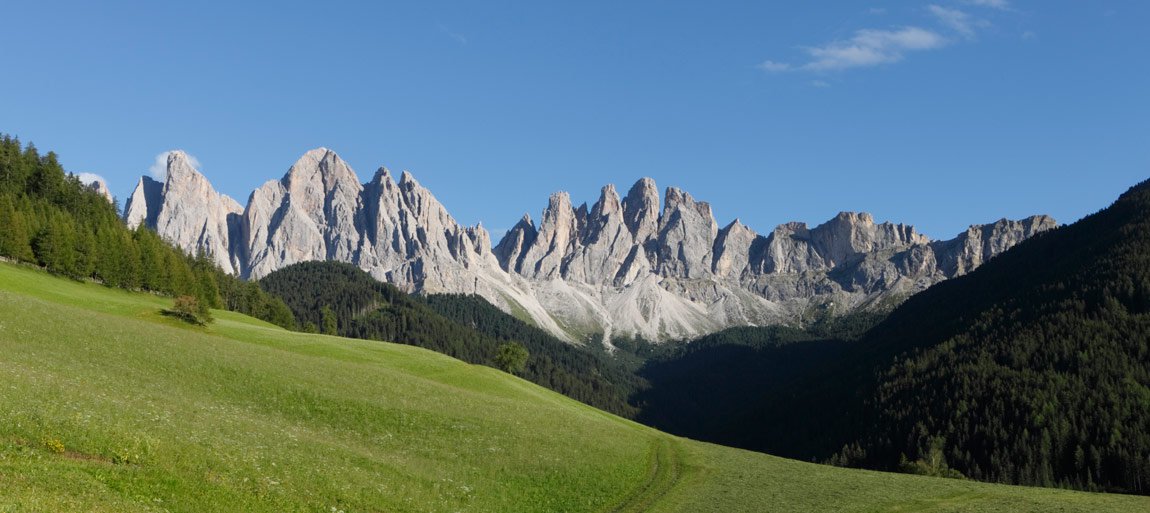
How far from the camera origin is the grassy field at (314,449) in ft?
95.0

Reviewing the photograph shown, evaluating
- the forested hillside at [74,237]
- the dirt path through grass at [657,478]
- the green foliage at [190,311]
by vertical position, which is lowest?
the dirt path through grass at [657,478]

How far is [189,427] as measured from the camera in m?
37.5

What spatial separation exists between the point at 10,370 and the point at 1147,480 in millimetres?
171623

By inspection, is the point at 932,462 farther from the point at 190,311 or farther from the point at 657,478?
the point at 190,311

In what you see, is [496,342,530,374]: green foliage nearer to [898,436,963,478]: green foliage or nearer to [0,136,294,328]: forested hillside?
[0,136,294,328]: forested hillside

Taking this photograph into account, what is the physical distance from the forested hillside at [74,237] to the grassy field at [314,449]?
4821 centimetres

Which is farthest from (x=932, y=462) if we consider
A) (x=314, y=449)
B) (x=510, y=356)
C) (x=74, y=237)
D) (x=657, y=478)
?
(x=74, y=237)

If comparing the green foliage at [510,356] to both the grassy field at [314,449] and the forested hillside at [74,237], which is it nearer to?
the forested hillside at [74,237]

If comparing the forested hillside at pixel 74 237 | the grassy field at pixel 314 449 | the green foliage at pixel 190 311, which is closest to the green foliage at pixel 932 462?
the grassy field at pixel 314 449

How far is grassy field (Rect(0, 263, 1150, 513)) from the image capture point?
2897 cm

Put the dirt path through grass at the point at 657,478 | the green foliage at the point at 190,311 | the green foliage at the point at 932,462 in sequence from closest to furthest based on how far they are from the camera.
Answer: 1. the dirt path through grass at the point at 657,478
2. the green foliage at the point at 190,311
3. the green foliage at the point at 932,462

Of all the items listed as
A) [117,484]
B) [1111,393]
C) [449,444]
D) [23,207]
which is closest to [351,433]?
[449,444]

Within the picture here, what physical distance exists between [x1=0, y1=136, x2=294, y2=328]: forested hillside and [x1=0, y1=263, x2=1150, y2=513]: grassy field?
48.2 meters

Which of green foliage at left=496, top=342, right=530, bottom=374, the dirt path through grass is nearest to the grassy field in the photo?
the dirt path through grass
